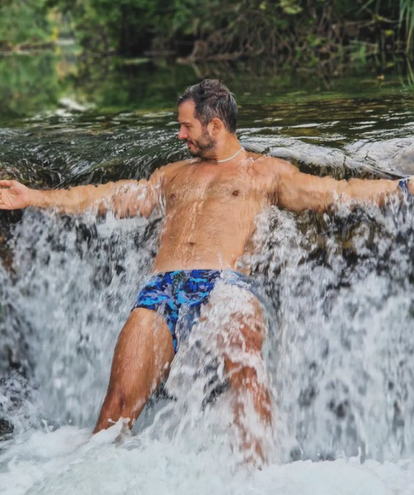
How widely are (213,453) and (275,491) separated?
14.4 inches

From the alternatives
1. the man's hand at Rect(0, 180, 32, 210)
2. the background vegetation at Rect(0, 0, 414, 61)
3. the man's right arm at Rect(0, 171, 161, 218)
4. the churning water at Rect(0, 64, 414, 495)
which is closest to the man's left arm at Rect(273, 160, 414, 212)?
the churning water at Rect(0, 64, 414, 495)

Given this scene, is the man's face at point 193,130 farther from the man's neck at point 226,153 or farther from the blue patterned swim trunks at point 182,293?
the blue patterned swim trunks at point 182,293

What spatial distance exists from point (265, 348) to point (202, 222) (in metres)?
0.77

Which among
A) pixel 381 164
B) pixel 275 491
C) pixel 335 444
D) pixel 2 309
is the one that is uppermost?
pixel 381 164

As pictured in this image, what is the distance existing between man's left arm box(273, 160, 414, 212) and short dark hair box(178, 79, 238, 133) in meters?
0.41

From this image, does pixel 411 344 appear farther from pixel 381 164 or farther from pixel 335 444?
pixel 381 164

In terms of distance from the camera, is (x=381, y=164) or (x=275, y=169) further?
(x=381, y=164)

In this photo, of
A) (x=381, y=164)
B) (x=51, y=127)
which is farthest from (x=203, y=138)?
(x=51, y=127)

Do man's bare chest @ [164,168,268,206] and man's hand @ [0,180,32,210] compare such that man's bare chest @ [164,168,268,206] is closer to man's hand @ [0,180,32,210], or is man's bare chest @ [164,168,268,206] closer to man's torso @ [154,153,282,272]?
man's torso @ [154,153,282,272]

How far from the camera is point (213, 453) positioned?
10.7ft

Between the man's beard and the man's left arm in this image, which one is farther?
the man's beard

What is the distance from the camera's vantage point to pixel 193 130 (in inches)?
166

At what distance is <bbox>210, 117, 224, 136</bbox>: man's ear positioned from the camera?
4207 mm

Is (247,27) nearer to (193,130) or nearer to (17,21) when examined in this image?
(193,130)
